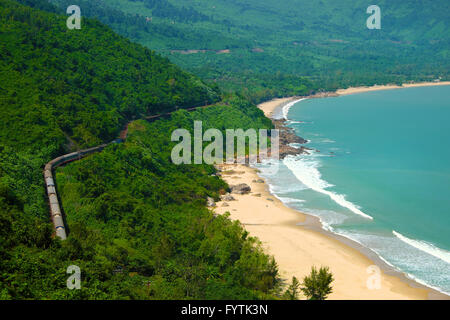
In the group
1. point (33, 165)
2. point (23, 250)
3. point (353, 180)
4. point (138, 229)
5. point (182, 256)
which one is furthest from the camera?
point (353, 180)

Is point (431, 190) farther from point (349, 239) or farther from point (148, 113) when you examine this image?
point (148, 113)

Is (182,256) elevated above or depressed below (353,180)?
below

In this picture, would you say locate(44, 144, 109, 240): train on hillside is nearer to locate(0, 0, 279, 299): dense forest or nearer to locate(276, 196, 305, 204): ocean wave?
locate(0, 0, 279, 299): dense forest

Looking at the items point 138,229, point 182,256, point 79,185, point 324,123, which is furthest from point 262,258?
point 324,123

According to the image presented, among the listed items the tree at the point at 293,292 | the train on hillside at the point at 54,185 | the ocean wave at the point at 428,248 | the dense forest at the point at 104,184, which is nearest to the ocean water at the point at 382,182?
the ocean wave at the point at 428,248

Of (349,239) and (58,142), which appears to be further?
(58,142)

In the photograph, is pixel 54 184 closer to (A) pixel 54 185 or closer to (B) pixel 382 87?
(A) pixel 54 185

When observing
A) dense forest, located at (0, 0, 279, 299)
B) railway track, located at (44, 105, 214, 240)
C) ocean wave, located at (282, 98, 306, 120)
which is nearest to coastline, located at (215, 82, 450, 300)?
dense forest, located at (0, 0, 279, 299)
